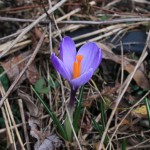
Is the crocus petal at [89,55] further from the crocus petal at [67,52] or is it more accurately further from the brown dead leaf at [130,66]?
the brown dead leaf at [130,66]

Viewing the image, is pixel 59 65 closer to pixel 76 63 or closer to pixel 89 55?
pixel 76 63

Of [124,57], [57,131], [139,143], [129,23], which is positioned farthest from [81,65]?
[129,23]

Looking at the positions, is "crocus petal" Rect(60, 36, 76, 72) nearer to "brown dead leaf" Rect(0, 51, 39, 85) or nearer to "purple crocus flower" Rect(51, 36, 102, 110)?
"purple crocus flower" Rect(51, 36, 102, 110)

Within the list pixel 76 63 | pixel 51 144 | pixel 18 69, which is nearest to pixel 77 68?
pixel 76 63

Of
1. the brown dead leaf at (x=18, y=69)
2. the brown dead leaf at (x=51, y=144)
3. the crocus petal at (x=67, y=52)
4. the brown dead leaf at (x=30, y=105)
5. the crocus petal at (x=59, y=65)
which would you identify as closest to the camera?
the crocus petal at (x=59, y=65)

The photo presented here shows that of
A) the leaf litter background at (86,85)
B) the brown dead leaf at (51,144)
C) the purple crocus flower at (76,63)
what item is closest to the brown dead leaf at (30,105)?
the leaf litter background at (86,85)

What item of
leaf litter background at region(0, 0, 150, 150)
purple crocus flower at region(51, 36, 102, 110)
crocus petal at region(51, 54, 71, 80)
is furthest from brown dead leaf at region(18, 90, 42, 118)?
crocus petal at region(51, 54, 71, 80)
